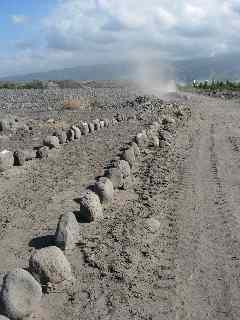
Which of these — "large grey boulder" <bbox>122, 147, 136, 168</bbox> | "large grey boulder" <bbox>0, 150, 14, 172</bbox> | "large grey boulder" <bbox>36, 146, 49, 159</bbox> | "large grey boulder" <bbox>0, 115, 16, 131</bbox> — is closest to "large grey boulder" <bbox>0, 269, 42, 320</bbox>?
"large grey boulder" <bbox>0, 150, 14, 172</bbox>

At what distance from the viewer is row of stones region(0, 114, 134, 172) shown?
14.8 metres

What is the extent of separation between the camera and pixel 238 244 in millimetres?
8750

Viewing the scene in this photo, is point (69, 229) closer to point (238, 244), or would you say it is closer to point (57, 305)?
point (57, 305)

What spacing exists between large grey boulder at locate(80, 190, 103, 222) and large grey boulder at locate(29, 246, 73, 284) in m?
2.44

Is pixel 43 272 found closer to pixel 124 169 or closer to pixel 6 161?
pixel 124 169

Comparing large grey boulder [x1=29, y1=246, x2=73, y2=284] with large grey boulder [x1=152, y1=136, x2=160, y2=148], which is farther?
large grey boulder [x1=152, y1=136, x2=160, y2=148]

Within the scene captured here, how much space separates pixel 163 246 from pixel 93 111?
75.2 ft

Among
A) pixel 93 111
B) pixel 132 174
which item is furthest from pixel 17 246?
pixel 93 111

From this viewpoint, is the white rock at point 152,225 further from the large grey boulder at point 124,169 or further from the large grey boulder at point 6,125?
the large grey boulder at point 6,125

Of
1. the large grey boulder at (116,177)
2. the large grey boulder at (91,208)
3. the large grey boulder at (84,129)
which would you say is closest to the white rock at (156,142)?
the large grey boulder at (84,129)

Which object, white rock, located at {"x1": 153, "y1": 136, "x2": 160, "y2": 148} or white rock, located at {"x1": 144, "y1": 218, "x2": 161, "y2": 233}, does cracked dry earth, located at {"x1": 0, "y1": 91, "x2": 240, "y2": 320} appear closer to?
white rock, located at {"x1": 144, "y1": 218, "x2": 161, "y2": 233}

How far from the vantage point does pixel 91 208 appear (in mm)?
9953

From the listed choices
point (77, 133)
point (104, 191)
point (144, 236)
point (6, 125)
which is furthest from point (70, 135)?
point (144, 236)

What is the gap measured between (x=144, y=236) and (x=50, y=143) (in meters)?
9.22
